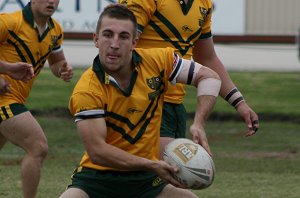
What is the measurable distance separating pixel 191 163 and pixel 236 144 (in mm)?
7962

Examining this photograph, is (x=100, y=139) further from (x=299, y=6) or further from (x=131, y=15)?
(x=299, y=6)

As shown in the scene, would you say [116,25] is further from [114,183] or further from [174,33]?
[174,33]

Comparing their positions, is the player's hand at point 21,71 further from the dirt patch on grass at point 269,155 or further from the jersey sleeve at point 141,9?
the dirt patch on grass at point 269,155

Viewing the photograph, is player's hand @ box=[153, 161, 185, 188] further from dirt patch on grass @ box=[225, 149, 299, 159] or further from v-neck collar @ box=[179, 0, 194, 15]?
dirt patch on grass @ box=[225, 149, 299, 159]

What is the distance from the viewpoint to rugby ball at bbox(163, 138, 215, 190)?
6348mm

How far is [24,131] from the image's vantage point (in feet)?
29.0

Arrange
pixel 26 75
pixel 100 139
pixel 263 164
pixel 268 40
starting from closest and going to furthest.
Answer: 1. pixel 100 139
2. pixel 26 75
3. pixel 263 164
4. pixel 268 40

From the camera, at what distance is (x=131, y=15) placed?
6.54m

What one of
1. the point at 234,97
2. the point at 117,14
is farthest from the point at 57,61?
the point at 117,14

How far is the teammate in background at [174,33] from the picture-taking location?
7688mm

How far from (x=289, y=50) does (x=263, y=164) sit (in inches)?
354

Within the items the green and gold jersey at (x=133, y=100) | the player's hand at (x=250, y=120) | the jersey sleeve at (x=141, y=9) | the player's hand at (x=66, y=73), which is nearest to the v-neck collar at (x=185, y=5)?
the jersey sleeve at (x=141, y=9)

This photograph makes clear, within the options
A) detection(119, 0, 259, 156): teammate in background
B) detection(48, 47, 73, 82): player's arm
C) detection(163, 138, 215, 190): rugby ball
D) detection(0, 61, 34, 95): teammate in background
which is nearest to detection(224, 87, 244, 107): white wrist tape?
detection(119, 0, 259, 156): teammate in background

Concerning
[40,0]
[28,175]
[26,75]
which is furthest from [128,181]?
[40,0]
